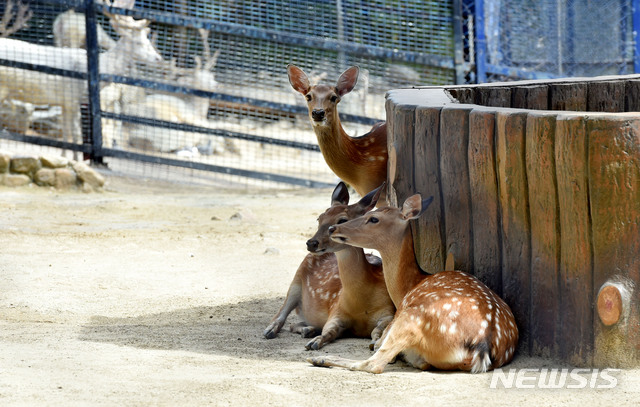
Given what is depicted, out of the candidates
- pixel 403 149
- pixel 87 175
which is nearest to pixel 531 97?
pixel 403 149

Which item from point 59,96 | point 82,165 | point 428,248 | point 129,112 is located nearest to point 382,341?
point 428,248

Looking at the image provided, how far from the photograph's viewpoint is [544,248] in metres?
4.00

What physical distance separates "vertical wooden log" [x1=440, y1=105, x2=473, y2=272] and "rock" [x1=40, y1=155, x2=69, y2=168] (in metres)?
6.76

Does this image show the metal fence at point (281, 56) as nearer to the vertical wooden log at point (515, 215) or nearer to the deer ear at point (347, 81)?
the deer ear at point (347, 81)

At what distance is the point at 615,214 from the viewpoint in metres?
3.69

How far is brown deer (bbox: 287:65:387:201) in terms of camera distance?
256 inches

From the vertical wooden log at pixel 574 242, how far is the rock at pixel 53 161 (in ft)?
24.8

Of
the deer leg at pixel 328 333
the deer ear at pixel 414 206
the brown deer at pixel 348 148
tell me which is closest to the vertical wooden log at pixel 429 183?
the deer ear at pixel 414 206

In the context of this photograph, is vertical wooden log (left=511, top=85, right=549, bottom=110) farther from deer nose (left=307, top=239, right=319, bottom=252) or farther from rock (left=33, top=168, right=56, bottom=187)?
rock (left=33, top=168, right=56, bottom=187)

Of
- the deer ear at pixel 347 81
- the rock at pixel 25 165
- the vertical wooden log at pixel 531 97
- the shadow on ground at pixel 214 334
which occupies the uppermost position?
the deer ear at pixel 347 81

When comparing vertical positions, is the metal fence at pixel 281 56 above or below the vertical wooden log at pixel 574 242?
above

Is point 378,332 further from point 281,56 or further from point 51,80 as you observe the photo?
point 51,80

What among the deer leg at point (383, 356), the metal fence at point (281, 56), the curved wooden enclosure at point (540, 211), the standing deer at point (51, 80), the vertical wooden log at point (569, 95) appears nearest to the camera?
the curved wooden enclosure at point (540, 211)

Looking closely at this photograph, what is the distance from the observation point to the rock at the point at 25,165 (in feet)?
33.4
